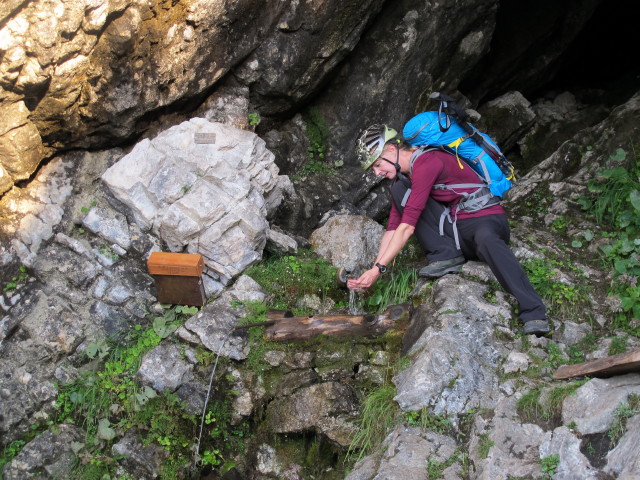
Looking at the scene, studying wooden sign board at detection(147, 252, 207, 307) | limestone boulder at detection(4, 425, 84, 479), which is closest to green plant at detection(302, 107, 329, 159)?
wooden sign board at detection(147, 252, 207, 307)

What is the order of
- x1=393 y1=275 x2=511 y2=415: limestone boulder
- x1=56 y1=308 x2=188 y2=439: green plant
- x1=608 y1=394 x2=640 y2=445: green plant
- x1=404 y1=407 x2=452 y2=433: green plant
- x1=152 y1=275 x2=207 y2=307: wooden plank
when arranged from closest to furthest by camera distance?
x1=608 y1=394 x2=640 y2=445: green plant < x1=404 y1=407 x2=452 y2=433: green plant < x1=393 y1=275 x2=511 y2=415: limestone boulder < x1=56 y1=308 x2=188 y2=439: green plant < x1=152 y1=275 x2=207 y2=307: wooden plank

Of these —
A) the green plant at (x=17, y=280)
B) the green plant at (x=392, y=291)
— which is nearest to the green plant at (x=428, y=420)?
the green plant at (x=392, y=291)

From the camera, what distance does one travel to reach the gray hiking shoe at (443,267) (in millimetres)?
5391

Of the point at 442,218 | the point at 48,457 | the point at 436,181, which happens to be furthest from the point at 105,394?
the point at 436,181

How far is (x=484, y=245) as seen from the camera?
5.04m

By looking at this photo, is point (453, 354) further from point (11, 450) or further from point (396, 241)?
point (11, 450)

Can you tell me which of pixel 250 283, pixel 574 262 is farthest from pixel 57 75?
pixel 574 262

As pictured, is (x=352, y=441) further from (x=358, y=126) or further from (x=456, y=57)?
(x=456, y=57)

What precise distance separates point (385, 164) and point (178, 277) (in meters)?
2.11

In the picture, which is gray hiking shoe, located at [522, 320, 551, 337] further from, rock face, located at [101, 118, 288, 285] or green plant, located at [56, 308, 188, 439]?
green plant, located at [56, 308, 188, 439]

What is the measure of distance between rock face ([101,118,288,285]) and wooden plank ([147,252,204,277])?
0.35 m

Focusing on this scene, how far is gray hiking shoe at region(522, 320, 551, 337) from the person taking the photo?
470cm

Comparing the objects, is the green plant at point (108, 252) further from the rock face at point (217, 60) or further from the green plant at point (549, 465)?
the green plant at point (549, 465)

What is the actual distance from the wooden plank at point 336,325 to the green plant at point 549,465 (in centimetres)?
186
